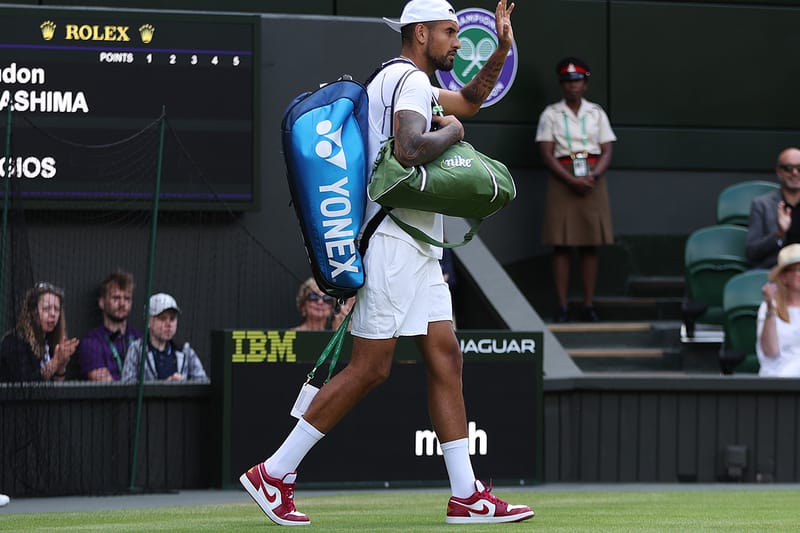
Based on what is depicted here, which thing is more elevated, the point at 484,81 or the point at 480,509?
the point at 484,81

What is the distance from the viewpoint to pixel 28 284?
1039 centimetres

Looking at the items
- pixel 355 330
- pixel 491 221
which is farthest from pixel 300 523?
pixel 491 221

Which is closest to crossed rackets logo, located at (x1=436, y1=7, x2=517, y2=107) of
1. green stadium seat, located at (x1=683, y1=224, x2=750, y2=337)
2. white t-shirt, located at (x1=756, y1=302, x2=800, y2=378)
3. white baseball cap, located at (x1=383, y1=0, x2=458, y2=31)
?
green stadium seat, located at (x1=683, y1=224, x2=750, y2=337)

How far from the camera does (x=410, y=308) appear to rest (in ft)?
23.6

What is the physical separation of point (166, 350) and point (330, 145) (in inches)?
166

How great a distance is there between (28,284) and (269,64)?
315cm

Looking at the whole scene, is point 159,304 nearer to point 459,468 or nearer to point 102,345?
point 102,345

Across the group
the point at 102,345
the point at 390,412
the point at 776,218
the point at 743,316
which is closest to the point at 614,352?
the point at 743,316

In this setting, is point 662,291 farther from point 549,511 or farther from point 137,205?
point 549,511

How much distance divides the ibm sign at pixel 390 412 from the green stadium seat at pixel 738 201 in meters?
4.68

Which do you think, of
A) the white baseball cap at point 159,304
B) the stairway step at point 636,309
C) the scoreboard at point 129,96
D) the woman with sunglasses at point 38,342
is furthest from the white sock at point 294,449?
the stairway step at point 636,309

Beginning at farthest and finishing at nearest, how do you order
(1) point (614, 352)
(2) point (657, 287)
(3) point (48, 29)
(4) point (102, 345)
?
(2) point (657, 287) < (1) point (614, 352) < (3) point (48, 29) < (4) point (102, 345)

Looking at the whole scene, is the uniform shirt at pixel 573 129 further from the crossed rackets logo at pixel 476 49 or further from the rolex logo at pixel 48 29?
the rolex logo at pixel 48 29

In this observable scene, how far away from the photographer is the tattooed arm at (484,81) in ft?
23.9
